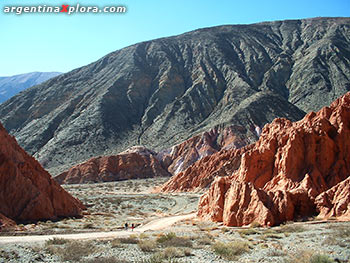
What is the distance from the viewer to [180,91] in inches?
4518

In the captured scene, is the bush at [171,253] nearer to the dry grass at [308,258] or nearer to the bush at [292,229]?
the dry grass at [308,258]

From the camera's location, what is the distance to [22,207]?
25.4m

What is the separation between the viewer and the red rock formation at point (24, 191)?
2494 centimetres

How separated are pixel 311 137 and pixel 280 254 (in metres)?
14.3

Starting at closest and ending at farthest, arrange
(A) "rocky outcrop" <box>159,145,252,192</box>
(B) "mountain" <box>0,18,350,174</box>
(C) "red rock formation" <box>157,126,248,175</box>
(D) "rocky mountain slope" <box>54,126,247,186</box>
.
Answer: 1. (A) "rocky outcrop" <box>159,145,252,192</box>
2. (D) "rocky mountain slope" <box>54,126,247,186</box>
3. (C) "red rock formation" <box>157,126,248,175</box>
4. (B) "mountain" <box>0,18,350,174</box>

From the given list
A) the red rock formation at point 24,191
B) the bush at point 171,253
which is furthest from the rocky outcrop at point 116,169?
the bush at point 171,253

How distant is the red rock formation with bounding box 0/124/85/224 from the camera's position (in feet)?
81.8

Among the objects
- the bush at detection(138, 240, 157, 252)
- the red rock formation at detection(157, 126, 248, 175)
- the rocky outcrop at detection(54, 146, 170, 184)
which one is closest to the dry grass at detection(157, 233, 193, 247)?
the bush at detection(138, 240, 157, 252)

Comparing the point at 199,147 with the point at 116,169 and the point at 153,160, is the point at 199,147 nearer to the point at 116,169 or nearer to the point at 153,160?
the point at 153,160

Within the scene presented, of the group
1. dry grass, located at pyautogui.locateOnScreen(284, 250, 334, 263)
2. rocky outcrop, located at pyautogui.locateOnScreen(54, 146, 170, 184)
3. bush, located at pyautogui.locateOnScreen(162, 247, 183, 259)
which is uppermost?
dry grass, located at pyautogui.locateOnScreen(284, 250, 334, 263)

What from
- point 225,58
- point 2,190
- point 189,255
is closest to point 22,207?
point 2,190

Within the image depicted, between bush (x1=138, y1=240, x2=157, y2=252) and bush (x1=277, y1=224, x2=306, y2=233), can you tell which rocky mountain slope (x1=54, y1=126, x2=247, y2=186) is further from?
bush (x1=138, y1=240, x2=157, y2=252)

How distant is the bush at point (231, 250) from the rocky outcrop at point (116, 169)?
195 ft

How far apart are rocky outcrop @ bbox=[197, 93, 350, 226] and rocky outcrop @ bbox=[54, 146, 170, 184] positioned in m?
47.7
